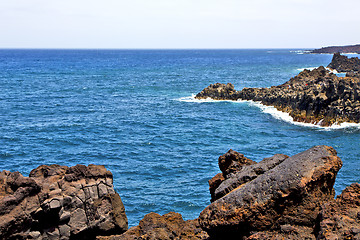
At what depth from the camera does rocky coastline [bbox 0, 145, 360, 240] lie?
10180 mm

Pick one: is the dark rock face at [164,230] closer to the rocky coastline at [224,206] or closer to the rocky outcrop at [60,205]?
the rocky coastline at [224,206]

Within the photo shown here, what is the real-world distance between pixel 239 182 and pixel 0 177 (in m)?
10.9

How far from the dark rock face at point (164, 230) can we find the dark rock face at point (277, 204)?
1.98 m

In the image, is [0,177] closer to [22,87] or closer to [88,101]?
[88,101]

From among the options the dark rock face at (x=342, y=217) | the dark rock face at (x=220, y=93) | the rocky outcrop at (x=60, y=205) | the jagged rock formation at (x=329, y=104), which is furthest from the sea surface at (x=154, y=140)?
the dark rock face at (x=342, y=217)

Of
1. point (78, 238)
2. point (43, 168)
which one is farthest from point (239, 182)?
point (43, 168)

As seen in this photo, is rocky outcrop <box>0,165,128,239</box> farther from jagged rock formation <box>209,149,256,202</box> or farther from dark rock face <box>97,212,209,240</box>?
jagged rock formation <box>209,149,256,202</box>

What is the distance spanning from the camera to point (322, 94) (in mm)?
51375

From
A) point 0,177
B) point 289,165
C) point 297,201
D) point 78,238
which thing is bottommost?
point 78,238

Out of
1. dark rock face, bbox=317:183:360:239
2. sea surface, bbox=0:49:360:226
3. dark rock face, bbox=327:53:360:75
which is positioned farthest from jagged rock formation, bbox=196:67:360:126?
dark rock face, bbox=327:53:360:75

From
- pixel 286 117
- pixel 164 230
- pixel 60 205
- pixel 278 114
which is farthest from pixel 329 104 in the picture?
pixel 60 205

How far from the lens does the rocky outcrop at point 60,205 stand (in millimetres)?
13898

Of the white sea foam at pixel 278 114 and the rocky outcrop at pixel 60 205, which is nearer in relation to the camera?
the rocky outcrop at pixel 60 205

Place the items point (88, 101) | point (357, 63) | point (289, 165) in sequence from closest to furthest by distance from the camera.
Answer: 1. point (289, 165)
2. point (88, 101)
3. point (357, 63)
